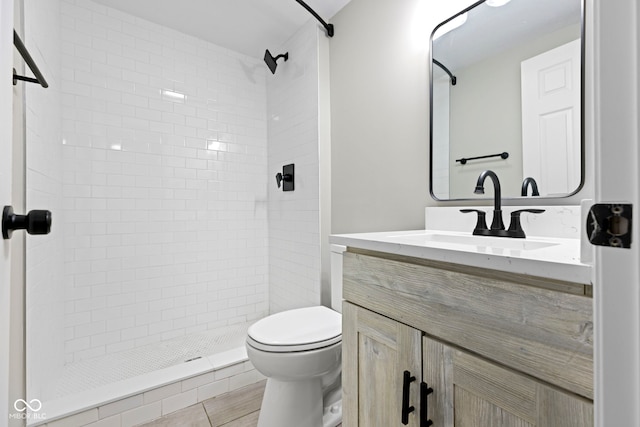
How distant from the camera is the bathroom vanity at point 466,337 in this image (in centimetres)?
47

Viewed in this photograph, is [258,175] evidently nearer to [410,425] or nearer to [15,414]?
[15,414]

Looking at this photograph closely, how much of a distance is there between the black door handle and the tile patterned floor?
51.5 inches

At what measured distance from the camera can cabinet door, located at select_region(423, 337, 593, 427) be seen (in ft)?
1.56

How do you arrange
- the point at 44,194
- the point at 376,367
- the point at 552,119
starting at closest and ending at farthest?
1. the point at 376,367
2. the point at 552,119
3. the point at 44,194

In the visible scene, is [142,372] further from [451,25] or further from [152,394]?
[451,25]

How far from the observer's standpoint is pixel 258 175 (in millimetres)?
2471

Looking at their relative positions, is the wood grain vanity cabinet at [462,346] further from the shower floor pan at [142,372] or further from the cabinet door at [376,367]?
the shower floor pan at [142,372]

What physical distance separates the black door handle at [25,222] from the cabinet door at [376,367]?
764 mm

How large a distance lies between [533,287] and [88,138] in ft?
7.43

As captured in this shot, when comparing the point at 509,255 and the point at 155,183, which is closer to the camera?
the point at 509,255

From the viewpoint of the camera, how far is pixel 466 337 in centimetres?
61

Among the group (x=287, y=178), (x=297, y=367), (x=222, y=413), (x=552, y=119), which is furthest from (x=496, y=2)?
(x=222, y=413)

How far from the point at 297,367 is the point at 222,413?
650 mm

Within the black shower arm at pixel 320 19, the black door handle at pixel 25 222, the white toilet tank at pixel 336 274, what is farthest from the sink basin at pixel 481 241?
the black shower arm at pixel 320 19
